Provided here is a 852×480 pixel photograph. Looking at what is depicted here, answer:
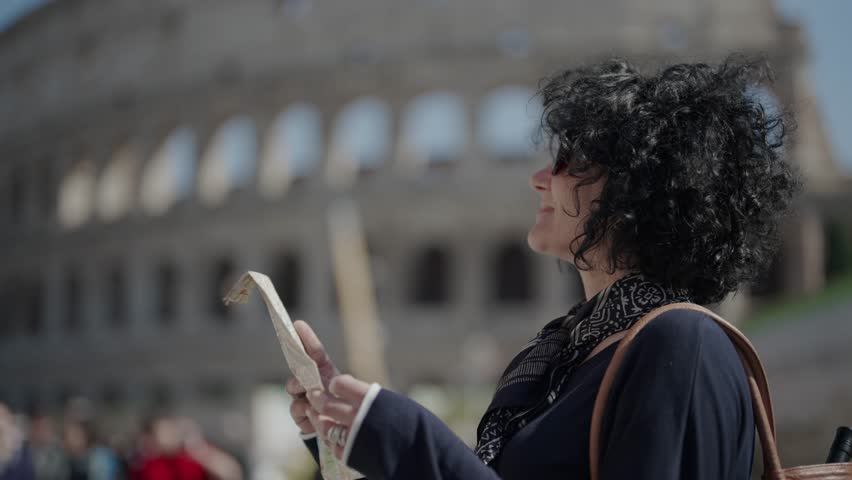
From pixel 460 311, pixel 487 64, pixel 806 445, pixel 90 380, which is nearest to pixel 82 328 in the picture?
pixel 90 380

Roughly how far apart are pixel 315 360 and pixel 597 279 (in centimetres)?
60

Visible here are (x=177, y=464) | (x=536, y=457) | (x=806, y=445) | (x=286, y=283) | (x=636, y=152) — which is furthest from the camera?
(x=286, y=283)

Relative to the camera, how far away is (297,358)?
2.14 m

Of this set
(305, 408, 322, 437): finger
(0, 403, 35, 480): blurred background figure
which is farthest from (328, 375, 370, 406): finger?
(0, 403, 35, 480): blurred background figure

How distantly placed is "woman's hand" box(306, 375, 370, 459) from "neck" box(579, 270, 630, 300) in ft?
2.01

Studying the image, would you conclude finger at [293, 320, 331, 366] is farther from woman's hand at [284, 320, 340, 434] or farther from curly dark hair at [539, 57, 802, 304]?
curly dark hair at [539, 57, 802, 304]

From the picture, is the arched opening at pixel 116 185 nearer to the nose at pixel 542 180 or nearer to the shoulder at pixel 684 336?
the nose at pixel 542 180

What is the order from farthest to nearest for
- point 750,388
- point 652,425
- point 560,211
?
point 560,211 < point 750,388 < point 652,425

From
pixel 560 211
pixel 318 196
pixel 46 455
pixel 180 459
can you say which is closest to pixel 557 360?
pixel 560 211

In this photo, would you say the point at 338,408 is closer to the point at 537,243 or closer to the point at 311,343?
the point at 311,343

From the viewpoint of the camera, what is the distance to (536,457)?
6.57 ft

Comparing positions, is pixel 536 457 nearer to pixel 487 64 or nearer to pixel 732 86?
pixel 732 86

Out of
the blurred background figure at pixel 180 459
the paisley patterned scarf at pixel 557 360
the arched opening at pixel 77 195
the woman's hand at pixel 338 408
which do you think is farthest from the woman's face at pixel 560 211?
the arched opening at pixel 77 195

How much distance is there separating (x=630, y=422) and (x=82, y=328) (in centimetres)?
4245
